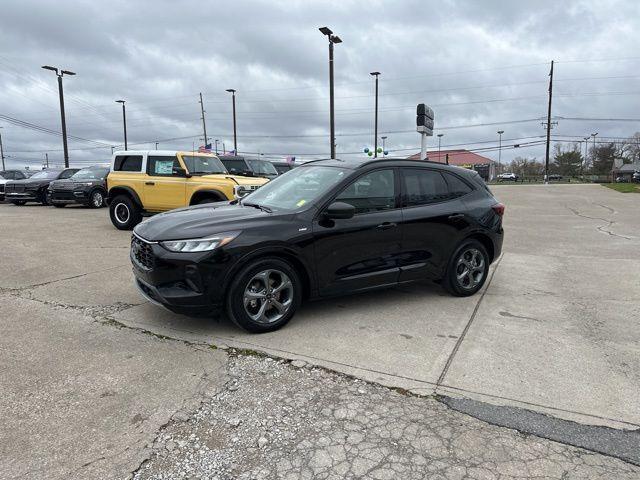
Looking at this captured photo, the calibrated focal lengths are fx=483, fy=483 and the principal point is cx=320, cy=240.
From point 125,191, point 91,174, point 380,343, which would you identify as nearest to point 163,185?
point 125,191

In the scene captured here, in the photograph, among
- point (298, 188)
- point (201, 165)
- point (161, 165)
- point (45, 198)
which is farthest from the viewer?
point (45, 198)

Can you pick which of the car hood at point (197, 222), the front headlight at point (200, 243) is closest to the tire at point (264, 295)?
the front headlight at point (200, 243)

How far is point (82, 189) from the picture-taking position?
684 inches

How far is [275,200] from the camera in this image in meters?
5.18

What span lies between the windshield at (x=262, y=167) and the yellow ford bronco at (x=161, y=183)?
17.3 ft

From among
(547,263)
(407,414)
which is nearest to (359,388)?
(407,414)

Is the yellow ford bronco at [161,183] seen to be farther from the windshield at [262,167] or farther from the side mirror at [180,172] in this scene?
the windshield at [262,167]

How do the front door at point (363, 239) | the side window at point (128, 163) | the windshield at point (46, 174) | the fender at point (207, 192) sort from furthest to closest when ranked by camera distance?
the windshield at point (46, 174)
the side window at point (128, 163)
the fender at point (207, 192)
the front door at point (363, 239)

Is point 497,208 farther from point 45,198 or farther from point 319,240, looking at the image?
point 45,198

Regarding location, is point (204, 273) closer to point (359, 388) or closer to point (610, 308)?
point (359, 388)

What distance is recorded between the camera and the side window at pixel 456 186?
586cm

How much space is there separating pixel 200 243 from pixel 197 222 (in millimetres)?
345

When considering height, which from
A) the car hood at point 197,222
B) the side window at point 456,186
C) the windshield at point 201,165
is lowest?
the car hood at point 197,222

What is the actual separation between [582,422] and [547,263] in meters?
5.42
